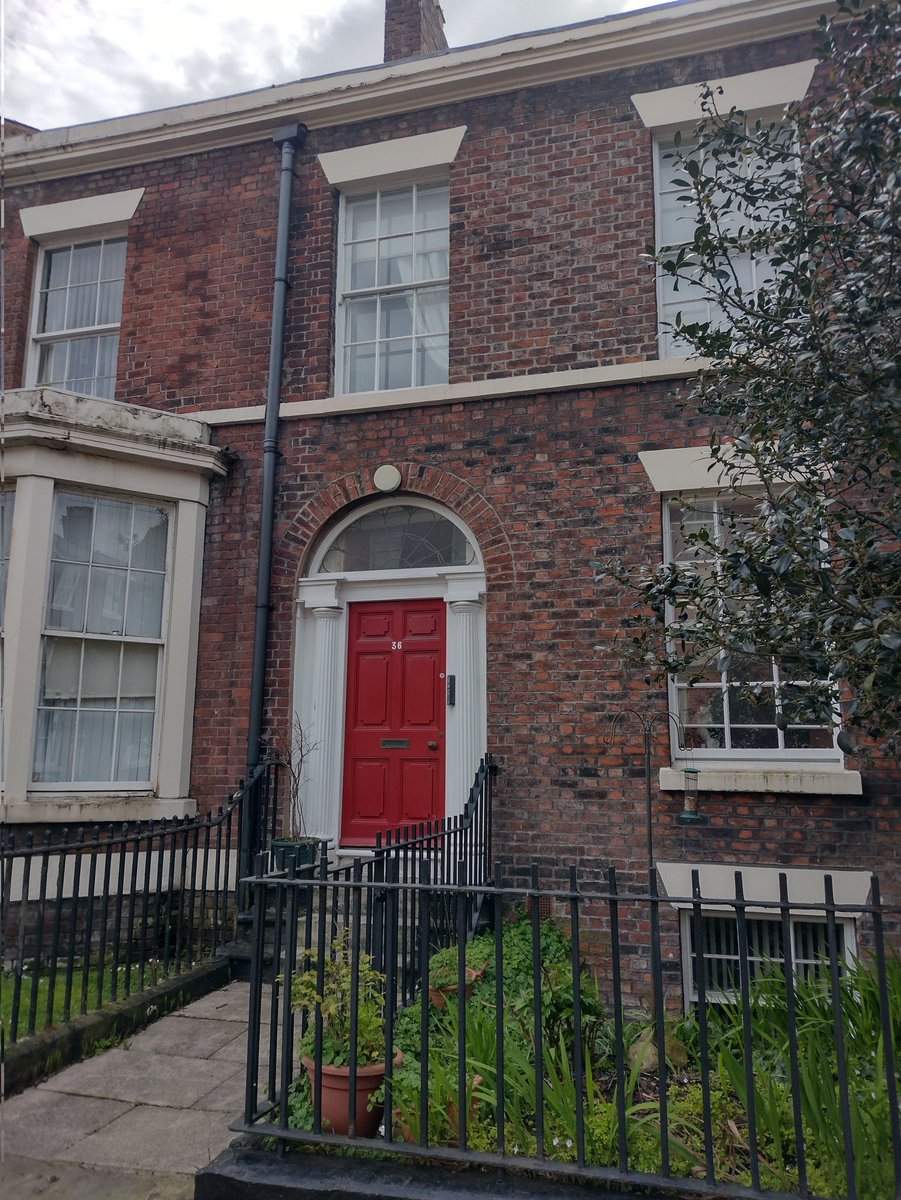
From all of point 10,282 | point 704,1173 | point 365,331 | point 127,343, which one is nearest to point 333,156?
point 365,331

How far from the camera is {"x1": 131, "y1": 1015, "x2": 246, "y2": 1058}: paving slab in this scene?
5.26m

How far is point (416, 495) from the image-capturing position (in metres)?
7.82

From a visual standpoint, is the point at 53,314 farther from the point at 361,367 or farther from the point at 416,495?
the point at 416,495

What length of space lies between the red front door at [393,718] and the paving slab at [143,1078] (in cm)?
268

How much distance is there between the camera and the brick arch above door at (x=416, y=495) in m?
7.40

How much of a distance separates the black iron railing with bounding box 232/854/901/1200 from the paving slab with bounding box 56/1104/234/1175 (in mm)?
346

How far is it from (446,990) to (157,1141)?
59.6 inches

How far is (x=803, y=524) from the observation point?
393 cm

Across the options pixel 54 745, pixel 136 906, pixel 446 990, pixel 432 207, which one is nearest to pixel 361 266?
pixel 432 207

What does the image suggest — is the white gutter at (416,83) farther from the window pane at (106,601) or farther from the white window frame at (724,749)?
the window pane at (106,601)

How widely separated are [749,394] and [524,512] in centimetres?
335

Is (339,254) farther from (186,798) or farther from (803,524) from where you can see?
(803,524)

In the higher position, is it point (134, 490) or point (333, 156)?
point (333, 156)

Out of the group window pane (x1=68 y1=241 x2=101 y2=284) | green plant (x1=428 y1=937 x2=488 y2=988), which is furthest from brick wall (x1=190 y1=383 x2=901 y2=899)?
window pane (x1=68 y1=241 x2=101 y2=284)
